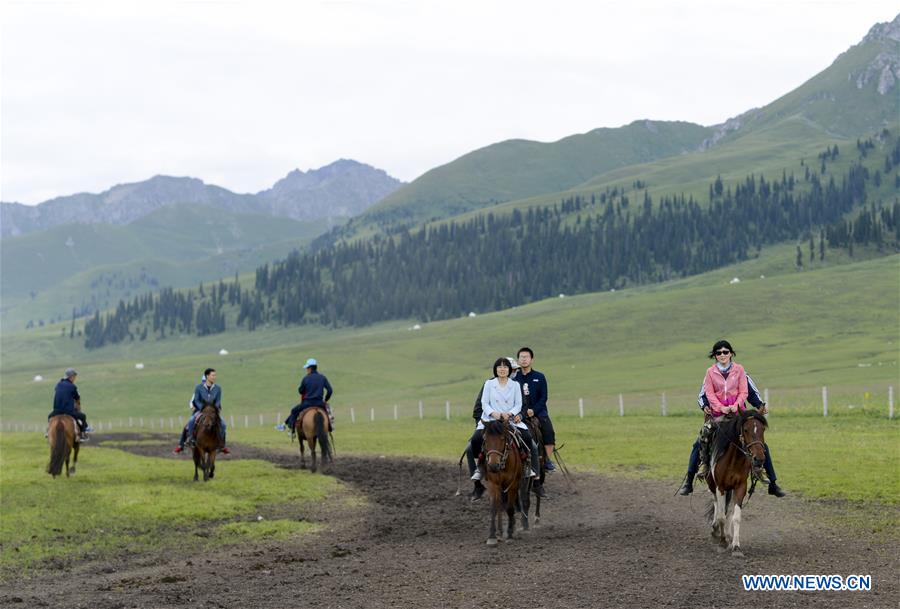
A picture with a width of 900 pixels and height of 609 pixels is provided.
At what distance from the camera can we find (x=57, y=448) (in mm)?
34031

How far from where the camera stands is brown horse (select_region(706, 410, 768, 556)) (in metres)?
17.6

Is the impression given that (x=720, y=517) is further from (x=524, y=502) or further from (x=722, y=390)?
(x=524, y=502)

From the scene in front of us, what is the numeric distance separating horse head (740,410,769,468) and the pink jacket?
0.61 metres

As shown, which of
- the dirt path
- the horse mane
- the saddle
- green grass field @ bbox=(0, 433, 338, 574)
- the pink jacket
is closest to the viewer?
the dirt path

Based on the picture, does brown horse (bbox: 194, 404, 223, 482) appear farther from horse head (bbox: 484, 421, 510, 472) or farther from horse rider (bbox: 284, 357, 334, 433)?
horse head (bbox: 484, 421, 510, 472)

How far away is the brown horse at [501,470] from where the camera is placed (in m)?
19.9

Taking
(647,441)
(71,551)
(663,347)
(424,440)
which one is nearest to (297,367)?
(663,347)

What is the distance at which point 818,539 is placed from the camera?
1912 cm

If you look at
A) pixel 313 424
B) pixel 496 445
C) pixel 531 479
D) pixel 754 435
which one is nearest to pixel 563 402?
pixel 313 424

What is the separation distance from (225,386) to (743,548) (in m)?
117

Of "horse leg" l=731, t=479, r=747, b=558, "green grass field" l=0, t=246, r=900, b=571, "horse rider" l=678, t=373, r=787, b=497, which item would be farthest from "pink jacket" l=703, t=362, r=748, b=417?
"green grass field" l=0, t=246, r=900, b=571

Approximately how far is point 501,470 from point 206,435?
15317 millimetres

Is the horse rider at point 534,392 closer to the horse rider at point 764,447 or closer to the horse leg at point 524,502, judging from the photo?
the horse leg at point 524,502

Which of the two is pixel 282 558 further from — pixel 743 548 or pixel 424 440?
pixel 424 440
